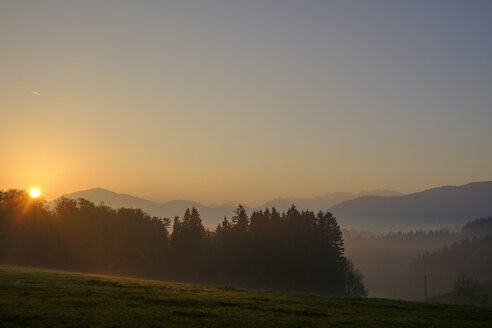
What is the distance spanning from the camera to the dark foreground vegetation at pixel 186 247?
98.8 meters

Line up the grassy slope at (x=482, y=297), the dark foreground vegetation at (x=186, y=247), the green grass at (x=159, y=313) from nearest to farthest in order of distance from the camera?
1. the green grass at (x=159, y=313)
2. the dark foreground vegetation at (x=186, y=247)
3. the grassy slope at (x=482, y=297)

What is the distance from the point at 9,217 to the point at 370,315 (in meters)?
95.9

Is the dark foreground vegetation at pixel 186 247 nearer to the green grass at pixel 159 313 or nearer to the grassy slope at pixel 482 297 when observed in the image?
the grassy slope at pixel 482 297

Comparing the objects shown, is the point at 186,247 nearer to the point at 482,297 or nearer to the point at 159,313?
the point at 159,313

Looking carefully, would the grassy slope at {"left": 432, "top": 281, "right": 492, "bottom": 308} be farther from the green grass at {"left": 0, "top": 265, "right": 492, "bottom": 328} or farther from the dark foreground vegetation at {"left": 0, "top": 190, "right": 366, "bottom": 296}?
the green grass at {"left": 0, "top": 265, "right": 492, "bottom": 328}

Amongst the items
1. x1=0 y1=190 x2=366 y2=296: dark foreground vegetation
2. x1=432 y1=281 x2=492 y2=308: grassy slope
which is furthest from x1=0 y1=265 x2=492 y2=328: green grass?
x1=432 y1=281 x2=492 y2=308: grassy slope

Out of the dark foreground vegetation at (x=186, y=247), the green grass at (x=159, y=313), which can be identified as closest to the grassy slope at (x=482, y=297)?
the dark foreground vegetation at (x=186, y=247)

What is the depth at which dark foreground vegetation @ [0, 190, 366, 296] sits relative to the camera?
324 ft

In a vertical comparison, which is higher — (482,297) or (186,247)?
(186,247)

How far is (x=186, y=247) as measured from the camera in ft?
342

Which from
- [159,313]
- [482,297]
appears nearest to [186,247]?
[159,313]

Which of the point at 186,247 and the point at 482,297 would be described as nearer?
the point at 186,247

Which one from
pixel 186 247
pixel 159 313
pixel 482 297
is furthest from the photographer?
pixel 482 297

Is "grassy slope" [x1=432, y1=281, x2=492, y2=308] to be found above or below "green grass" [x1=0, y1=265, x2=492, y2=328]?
below
